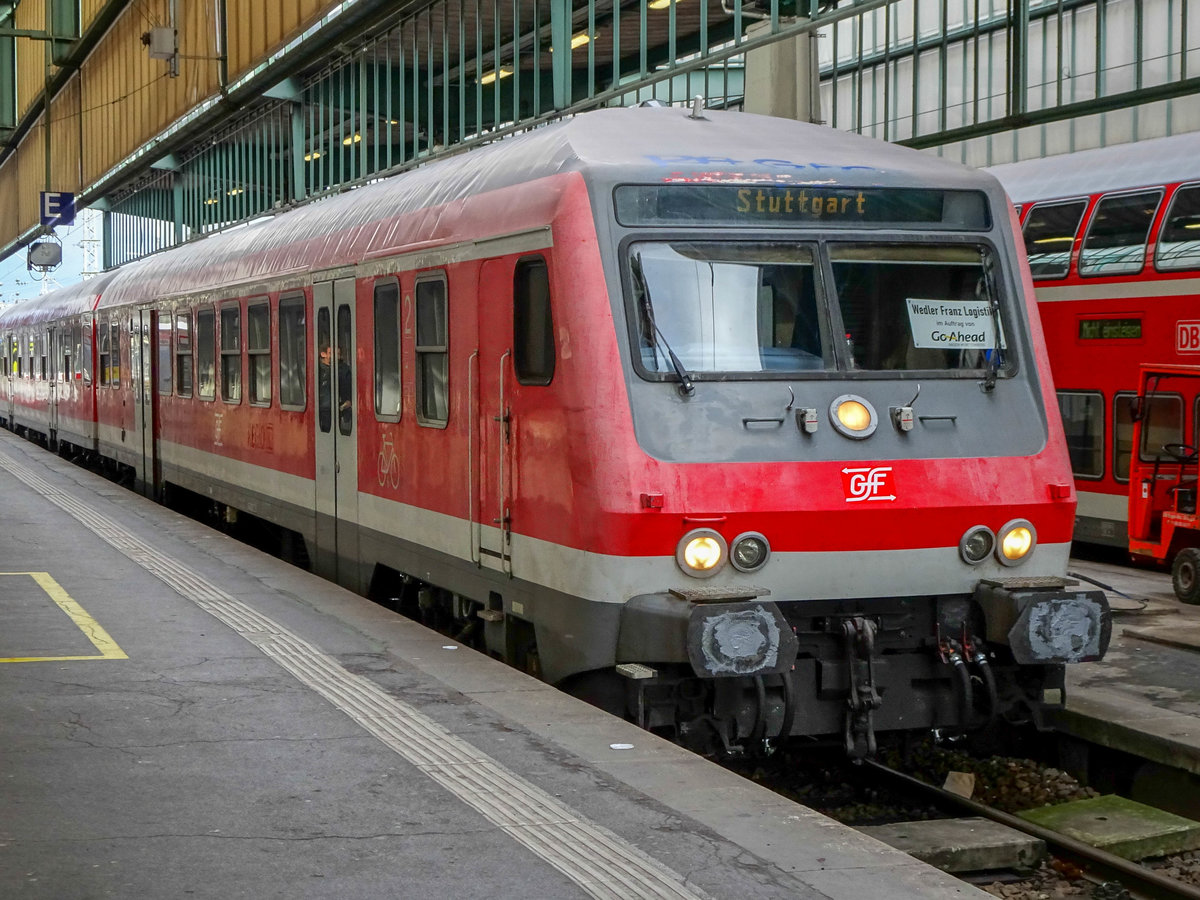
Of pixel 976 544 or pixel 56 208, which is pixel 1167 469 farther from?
pixel 56 208

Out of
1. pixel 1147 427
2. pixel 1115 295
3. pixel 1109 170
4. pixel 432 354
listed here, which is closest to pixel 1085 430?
pixel 1115 295

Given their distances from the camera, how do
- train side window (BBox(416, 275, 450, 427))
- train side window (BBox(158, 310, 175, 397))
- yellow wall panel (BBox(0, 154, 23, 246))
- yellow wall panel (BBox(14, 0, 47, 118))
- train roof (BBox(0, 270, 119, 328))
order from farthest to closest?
yellow wall panel (BBox(0, 154, 23, 246)) < yellow wall panel (BBox(14, 0, 47, 118)) < train roof (BBox(0, 270, 119, 328)) < train side window (BBox(158, 310, 175, 397)) < train side window (BBox(416, 275, 450, 427))

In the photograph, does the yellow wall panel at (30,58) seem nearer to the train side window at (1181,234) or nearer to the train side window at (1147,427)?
the train side window at (1147,427)

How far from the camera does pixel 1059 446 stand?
24.9 ft

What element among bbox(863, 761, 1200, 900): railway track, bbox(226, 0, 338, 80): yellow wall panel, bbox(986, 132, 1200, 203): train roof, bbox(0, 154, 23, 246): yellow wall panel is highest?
bbox(0, 154, 23, 246): yellow wall panel

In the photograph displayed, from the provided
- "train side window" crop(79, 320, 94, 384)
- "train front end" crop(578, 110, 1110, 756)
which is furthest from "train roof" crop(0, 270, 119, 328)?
"train front end" crop(578, 110, 1110, 756)

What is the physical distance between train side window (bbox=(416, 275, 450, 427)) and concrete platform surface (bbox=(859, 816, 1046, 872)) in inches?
134

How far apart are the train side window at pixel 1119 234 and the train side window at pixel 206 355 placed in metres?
8.81

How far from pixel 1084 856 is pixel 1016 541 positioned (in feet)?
4.76

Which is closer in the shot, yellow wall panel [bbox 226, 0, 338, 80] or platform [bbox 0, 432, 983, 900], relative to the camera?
platform [bbox 0, 432, 983, 900]

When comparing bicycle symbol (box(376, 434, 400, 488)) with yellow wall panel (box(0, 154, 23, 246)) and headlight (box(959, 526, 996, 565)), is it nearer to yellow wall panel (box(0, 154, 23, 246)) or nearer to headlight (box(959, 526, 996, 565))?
headlight (box(959, 526, 996, 565))

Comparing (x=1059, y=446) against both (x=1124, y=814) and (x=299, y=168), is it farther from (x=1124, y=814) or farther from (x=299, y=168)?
(x=299, y=168)

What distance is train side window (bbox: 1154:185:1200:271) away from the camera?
583 inches

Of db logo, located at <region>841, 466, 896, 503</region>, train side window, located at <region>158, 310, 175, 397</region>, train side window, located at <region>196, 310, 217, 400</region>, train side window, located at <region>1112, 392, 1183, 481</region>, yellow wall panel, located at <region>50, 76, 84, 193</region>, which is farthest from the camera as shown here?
yellow wall panel, located at <region>50, 76, 84, 193</region>
